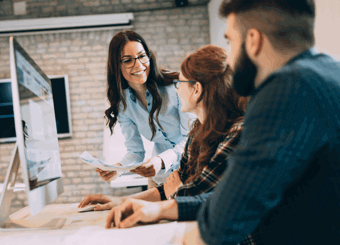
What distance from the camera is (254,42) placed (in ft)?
1.65

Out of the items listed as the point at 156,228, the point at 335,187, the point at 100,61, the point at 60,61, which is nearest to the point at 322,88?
the point at 335,187

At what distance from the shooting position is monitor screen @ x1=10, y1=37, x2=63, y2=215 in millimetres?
749

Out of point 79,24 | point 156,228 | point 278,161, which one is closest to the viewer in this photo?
point 278,161

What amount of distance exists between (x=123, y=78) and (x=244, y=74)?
1147 millimetres

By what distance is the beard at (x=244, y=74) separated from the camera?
20.6 inches

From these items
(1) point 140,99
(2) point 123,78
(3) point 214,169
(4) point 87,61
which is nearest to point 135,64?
(2) point 123,78

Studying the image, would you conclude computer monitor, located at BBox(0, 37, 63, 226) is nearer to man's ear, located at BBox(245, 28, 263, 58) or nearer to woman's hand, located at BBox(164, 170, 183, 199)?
woman's hand, located at BBox(164, 170, 183, 199)

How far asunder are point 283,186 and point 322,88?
0.17 meters

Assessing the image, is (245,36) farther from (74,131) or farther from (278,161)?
(74,131)

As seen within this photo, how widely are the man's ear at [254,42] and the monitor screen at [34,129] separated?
0.66m

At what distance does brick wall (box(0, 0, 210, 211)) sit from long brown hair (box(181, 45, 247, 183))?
116 inches

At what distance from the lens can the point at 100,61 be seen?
3812 millimetres

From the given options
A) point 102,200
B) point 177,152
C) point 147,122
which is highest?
point 147,122

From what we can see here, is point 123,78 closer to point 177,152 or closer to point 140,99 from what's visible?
point 140,99
